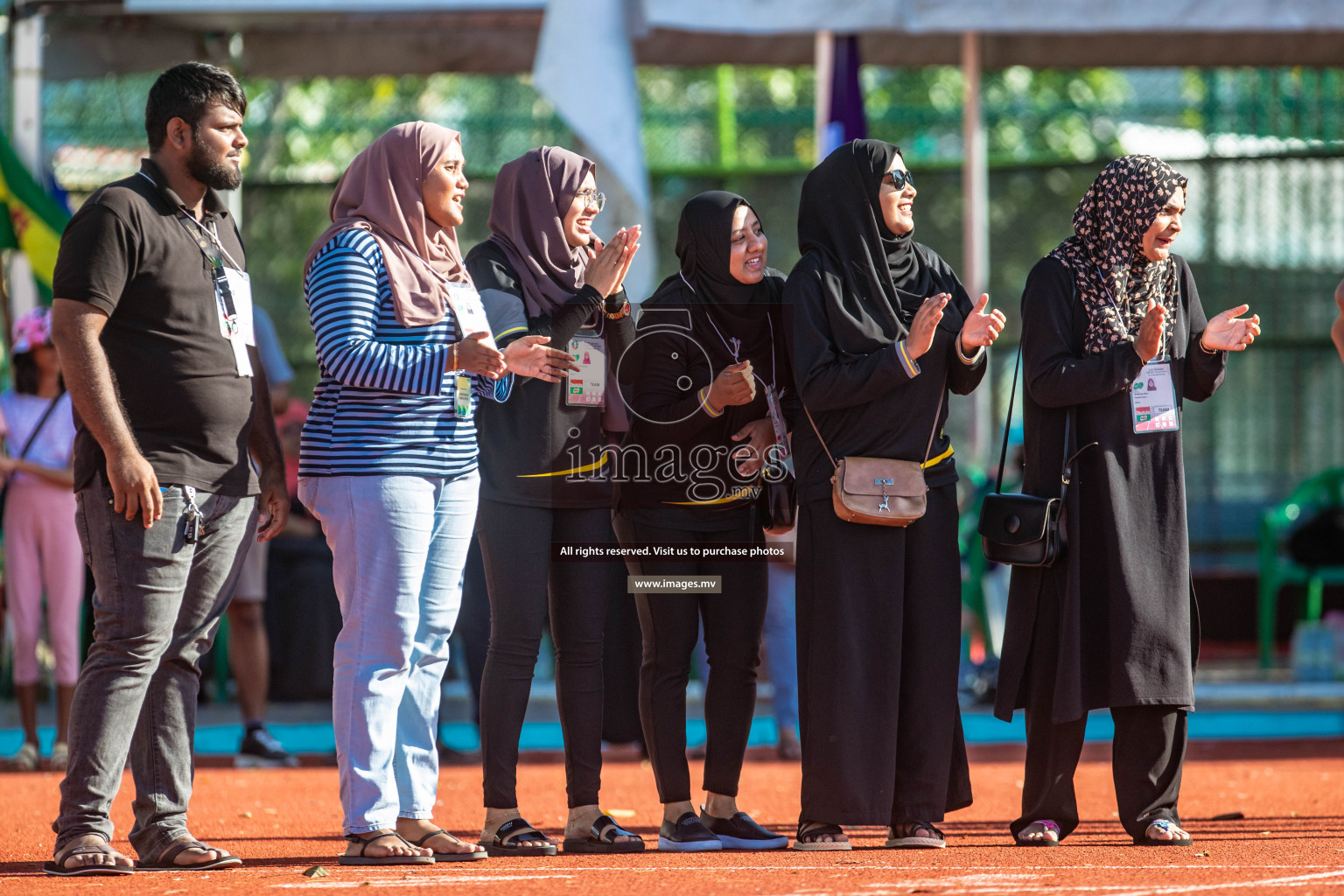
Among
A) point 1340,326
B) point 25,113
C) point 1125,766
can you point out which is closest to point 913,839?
point 1125,766

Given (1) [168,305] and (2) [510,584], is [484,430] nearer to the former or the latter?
(2) [510,584]

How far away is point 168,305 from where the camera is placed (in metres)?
3.95

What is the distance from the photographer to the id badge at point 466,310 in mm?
4098

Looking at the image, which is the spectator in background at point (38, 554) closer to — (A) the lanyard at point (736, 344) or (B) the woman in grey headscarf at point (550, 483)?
(B) the woman in grey headscarf at point (550, 483)

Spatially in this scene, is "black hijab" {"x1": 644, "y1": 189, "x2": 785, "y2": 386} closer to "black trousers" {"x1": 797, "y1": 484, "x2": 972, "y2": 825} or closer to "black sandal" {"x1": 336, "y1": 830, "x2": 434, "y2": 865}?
"black trousers" {"x1": 797, "y1": 484, "x2": 972, "y2": 825}

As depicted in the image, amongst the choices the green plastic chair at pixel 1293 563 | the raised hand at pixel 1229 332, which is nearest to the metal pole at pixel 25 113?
the raised hand at pixel 1229 332

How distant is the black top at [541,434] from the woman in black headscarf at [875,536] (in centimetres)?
61

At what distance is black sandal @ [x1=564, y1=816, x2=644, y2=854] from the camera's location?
427 centimetres

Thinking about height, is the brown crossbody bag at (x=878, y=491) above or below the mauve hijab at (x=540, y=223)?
below

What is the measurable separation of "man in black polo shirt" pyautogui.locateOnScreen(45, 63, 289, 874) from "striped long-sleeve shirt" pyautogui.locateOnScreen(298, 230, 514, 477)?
9.9 inches

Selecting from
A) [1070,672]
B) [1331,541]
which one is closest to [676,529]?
[1070,672]

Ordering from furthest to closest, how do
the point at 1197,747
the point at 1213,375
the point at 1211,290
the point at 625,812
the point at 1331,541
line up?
the point at 1211,290 < the point at 1331,541 < the point at 1197,747 < the point at 625,812 < the point at 1213,375

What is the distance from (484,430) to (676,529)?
0.62m

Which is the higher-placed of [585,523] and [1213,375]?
[1213,375]
